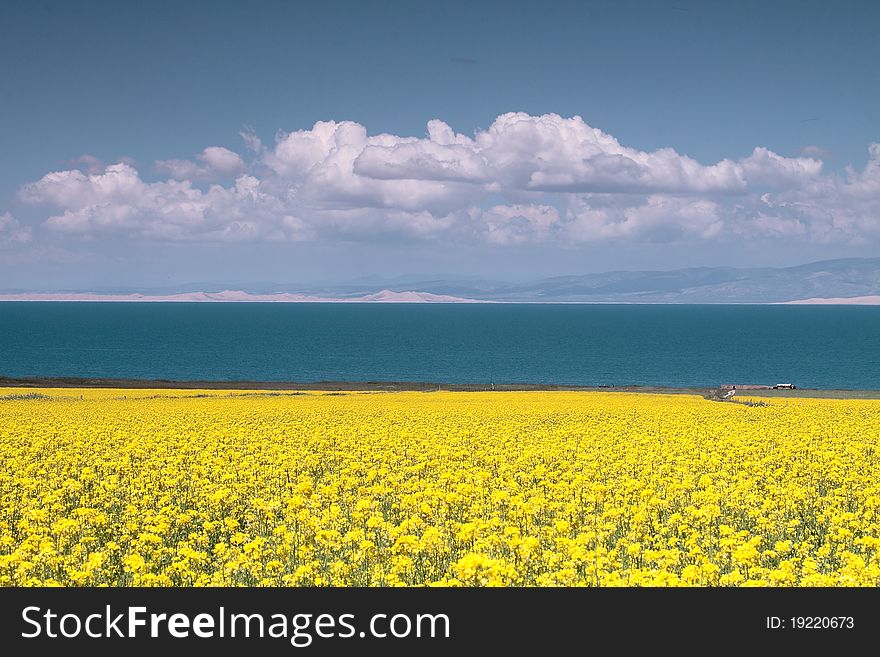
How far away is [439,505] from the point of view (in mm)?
14617

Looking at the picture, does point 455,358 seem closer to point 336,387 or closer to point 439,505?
point 336,387

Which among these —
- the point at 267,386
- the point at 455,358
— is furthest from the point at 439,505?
the point at 455,358

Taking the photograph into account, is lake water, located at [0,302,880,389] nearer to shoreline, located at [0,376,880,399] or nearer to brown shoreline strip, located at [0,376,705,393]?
brown shoreline strip, located at [0,376,705,393]

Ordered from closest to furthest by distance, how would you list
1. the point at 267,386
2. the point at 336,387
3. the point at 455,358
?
the point at 336,387 → the point at 267,386 → the point at 455,358

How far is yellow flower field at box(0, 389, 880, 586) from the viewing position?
1088 centimetres

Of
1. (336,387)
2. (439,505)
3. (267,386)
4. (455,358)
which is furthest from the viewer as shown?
(455,358)

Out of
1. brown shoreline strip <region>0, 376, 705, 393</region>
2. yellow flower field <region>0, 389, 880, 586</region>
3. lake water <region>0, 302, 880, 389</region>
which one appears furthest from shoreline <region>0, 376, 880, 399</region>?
yellow flower field <region>0, 389, 880, 586</region>

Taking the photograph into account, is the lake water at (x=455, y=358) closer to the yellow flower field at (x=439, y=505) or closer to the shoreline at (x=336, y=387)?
the shoreline at (x=336, y=387)

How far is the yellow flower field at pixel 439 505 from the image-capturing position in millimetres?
10883

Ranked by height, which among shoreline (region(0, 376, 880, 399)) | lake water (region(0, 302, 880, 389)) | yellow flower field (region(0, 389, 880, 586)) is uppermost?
lake water (region(0, 302, 880, 389))

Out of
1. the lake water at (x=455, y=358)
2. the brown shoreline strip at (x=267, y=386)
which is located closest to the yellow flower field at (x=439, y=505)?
the brown shoreline strip at (x=267, y=386)

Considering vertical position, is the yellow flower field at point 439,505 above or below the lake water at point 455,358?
below

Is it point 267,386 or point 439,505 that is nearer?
point 439,505
